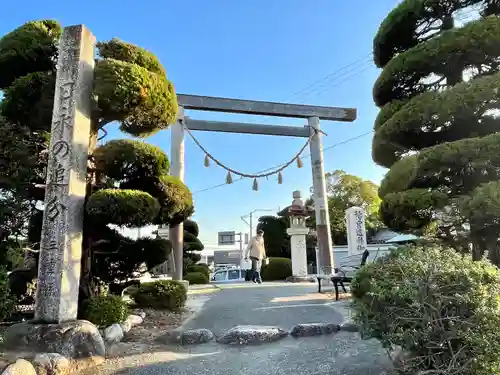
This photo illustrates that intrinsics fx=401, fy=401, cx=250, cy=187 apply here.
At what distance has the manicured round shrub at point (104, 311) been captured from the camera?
4.60 m

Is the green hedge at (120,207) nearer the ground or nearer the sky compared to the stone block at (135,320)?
nearer the sky

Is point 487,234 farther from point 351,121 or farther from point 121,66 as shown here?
point 351,121

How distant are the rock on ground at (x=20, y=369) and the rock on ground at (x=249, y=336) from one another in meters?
2.11

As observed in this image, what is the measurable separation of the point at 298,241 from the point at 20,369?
11.0 metres

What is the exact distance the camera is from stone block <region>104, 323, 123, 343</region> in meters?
4.44

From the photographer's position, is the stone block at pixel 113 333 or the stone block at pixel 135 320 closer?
the stone block at pixel 113 333

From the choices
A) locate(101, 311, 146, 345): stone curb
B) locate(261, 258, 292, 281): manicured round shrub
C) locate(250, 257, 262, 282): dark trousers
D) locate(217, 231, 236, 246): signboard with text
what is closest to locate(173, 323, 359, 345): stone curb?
locate(101, 311, 146, 345): stone curb

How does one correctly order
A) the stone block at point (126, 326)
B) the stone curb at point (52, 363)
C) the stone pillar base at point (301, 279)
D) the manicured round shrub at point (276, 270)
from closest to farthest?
the stone curb at point (52, 363) < the stone block at point (126, 326) < the stone pillar base at point (301, 279) < the manicured round shrub at point (276, 270)

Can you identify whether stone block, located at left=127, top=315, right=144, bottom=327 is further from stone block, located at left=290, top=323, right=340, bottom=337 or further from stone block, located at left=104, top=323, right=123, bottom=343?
stone block, located at left=290, top=323, right=340, bottom=337

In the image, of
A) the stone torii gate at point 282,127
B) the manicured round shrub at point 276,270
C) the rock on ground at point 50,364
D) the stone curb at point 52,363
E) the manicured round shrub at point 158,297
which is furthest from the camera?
the manicured round shrub at point 276,270

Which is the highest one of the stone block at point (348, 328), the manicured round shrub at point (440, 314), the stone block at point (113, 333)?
the manicured round shrub at point (440, 314)

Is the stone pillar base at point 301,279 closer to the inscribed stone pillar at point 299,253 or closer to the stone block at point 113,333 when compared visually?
the inscribed stone pillar at point 299,253

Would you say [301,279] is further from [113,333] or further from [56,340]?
[56,340]

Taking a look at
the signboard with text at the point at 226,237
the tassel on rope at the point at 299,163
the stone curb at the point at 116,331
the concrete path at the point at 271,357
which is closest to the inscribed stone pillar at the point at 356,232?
the tassel on rope at the point at 299,163
